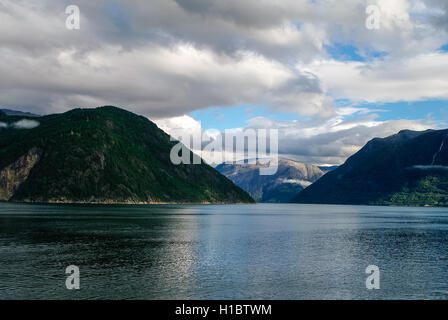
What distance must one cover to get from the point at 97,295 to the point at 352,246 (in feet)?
208

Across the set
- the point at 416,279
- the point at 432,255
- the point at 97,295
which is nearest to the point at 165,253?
the point at 97,295

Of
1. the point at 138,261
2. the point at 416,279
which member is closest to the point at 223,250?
the point at 138,261

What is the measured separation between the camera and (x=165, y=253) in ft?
250

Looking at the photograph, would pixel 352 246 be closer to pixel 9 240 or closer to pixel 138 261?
pixel 138 261

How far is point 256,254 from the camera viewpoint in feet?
252

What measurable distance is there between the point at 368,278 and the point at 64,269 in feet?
141

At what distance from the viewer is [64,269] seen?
5788cm
